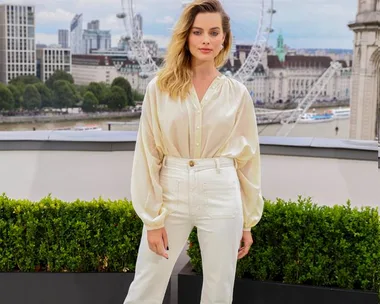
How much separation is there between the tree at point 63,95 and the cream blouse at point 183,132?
2707 mm

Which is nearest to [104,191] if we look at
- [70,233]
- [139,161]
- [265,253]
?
[70,233]

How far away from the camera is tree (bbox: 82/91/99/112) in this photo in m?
4.05

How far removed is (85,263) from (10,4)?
2.41 meters

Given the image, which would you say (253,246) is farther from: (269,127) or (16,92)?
(16,92)

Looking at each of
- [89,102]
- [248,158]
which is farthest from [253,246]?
[89,102]

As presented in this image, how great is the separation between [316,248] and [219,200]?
0.63 metres

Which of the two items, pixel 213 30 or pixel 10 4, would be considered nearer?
pixel 213 30

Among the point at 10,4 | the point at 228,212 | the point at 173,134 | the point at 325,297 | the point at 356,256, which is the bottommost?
the point at 325,297

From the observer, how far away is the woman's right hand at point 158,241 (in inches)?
51.1

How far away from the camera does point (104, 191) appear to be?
122 inches

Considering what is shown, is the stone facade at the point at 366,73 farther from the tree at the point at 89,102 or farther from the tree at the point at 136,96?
the tree at the point at 89,102

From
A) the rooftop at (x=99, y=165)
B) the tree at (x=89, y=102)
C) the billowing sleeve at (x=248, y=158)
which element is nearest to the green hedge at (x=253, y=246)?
the billowing sleeve at (x=248, y=158)

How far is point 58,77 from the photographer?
4.04m

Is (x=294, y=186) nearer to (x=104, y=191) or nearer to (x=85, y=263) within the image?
(x=104, y=191)
